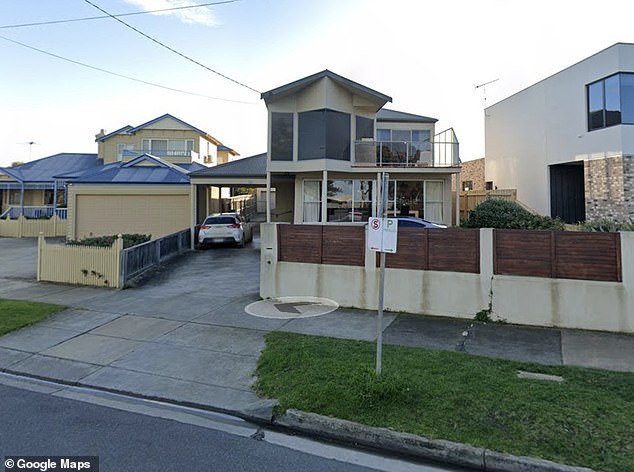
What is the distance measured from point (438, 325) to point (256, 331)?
3291mm

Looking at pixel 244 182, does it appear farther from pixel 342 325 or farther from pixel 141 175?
pixel 342 325

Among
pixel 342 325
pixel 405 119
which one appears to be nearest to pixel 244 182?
pixel 405 119

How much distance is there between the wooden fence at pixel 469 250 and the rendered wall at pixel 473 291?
4.9 inches

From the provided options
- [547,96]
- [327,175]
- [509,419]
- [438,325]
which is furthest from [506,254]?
[547,96]

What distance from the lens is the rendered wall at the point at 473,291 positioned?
7.24 meters

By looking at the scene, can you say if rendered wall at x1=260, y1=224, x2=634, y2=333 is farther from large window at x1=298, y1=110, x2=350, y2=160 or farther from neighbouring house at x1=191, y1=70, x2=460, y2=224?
large window at x1=298, y1=110, x2=350, y2=160

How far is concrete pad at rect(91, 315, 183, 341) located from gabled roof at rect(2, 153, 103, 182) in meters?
25.7

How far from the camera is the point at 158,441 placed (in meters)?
4.02

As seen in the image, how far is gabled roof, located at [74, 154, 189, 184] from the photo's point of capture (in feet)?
70.9

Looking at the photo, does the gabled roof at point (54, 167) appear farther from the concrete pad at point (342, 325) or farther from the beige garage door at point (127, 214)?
the concrete pad at point (342, 325)

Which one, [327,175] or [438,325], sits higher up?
[327,175]

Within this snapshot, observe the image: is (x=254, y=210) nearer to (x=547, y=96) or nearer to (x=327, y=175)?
(x=327, y=175)

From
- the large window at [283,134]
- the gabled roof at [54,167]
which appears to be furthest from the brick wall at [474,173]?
the gabled roof at [54,167]

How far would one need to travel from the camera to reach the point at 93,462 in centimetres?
364
